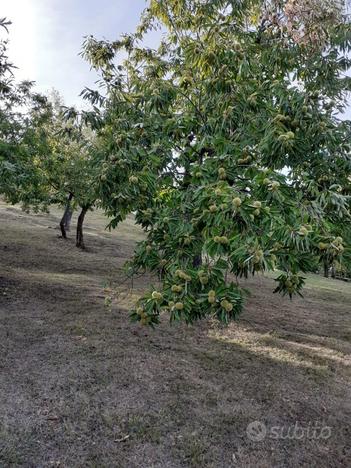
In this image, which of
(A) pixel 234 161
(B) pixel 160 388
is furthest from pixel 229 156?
(B) pixel 160 388

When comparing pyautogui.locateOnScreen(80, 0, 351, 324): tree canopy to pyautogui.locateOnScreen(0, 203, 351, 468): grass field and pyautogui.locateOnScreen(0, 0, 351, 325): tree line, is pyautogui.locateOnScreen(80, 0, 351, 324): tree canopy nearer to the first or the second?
pyautogui.locateOnScreen(0, 0, 351, 325): tree line

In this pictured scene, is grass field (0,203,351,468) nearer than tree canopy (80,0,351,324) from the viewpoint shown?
No

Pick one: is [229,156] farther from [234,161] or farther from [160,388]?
[160,388]

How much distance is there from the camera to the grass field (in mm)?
4246

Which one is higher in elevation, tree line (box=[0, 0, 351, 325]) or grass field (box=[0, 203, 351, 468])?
tree line (box=[0, 0, 351, 325])

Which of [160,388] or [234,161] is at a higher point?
[234,161]

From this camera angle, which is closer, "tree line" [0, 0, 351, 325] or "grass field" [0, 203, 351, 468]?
"tree line" [0, 0, 351, 325]

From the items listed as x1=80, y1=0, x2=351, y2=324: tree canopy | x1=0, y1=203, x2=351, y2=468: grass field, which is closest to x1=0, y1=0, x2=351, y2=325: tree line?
x1=80, y1=0, x2=351, y2=324: tree canopy

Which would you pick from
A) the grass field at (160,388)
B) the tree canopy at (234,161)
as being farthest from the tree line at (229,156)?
the grass field at (160,388)

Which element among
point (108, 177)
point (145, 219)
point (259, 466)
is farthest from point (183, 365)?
point (108, 177)

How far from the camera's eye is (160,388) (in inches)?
218

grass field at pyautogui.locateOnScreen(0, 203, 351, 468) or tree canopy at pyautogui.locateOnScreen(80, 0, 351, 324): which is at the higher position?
tree canopy at pyautogui.locateOnScreen(80, 0, 351, 324)

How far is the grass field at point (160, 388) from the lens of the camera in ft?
13.9

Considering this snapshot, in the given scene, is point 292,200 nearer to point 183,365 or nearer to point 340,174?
point 340,174
